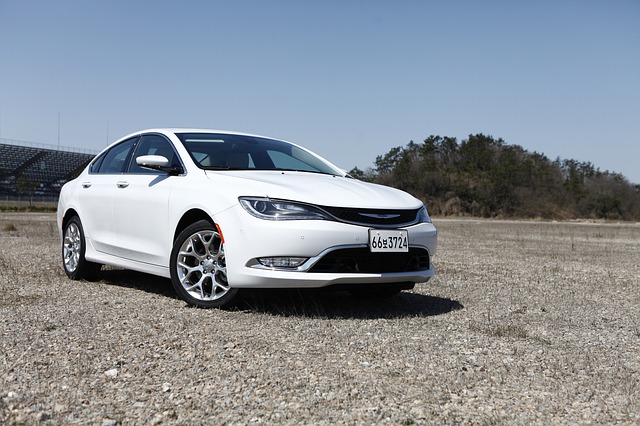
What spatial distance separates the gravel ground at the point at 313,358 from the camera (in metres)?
3.13

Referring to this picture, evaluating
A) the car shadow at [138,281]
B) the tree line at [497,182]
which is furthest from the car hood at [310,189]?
the tree line at [497,182]

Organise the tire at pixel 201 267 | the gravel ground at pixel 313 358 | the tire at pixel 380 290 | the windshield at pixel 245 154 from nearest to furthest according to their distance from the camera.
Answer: the gravel ground at pixel 313 358 < the tire at pixel 201 267 < the tire at pixel 380 290 < the windshield at pixel 245 154

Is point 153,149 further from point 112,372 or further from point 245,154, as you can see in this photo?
point 112,372

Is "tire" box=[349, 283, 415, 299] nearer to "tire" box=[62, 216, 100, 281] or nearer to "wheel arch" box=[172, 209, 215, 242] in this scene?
"wheel arch" box=[172, 209, 215, 242]

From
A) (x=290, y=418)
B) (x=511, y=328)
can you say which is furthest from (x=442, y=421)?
(x=511, y=328)

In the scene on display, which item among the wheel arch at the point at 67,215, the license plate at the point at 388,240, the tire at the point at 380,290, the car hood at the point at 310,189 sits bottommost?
the tire at the point at 380,290

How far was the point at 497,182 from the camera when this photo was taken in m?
71.4

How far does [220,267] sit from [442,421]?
2.79m

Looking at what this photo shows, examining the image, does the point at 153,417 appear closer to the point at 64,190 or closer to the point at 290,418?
the point at 290,418

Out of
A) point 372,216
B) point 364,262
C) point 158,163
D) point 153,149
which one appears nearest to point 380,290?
point 364,262

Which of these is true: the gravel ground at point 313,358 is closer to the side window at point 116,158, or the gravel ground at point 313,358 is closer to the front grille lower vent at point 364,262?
the front grille lower vent at point 364,262

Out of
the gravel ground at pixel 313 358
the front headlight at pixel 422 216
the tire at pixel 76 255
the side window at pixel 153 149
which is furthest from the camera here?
the tire at pixel 76 255

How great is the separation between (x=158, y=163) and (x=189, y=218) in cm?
54

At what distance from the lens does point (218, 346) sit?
4246 mm
